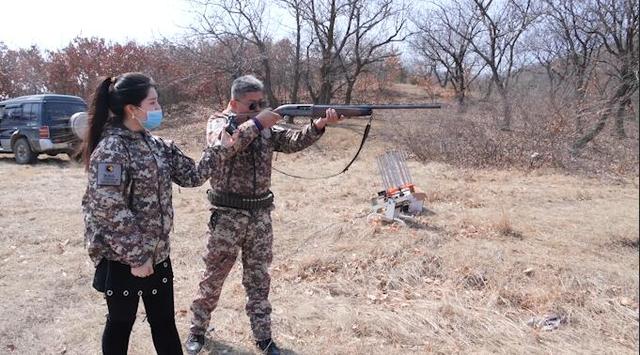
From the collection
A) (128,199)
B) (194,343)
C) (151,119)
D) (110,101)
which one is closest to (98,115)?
(110,101)

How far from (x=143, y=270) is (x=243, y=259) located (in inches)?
38.1

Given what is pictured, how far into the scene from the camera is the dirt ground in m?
3.82

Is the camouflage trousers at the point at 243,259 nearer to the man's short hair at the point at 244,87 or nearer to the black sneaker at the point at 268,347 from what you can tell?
the black sneaker at the point at 268,347

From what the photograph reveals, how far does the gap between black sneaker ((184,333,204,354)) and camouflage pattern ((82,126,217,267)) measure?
1075 millimetres

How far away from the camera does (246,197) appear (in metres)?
3.19

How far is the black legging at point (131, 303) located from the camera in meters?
2.50

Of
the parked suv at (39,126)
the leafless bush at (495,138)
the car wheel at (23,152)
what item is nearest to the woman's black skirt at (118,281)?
the leafless bush at (495,138)

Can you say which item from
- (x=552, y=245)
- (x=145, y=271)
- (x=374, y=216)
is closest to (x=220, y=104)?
(x=374, y=216)

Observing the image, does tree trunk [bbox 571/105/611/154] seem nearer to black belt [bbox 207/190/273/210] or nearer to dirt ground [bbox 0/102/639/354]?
dirt ground [bbox 0/102/639/354]

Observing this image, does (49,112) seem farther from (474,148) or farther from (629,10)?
(629,10)

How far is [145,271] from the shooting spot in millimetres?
2475

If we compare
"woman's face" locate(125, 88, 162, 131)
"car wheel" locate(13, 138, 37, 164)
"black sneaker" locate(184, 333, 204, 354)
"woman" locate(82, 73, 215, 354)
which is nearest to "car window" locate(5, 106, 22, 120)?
"car wheel" locate(13, 138, 37, 164)

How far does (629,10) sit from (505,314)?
1299 centimetres

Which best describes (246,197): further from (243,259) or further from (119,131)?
(119,131)
